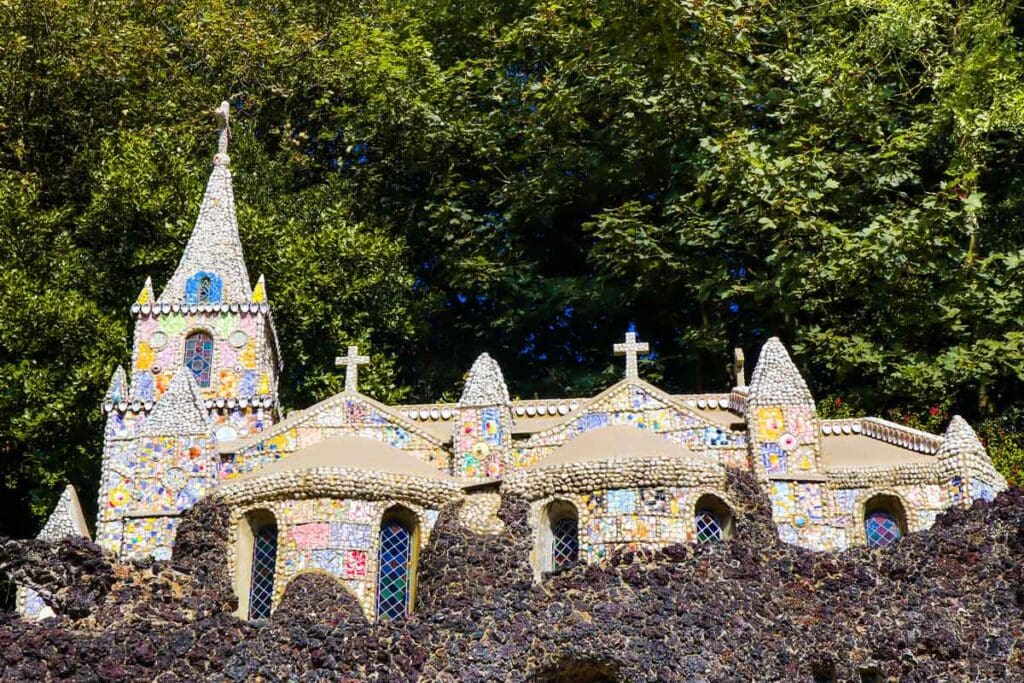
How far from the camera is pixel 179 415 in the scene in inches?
905

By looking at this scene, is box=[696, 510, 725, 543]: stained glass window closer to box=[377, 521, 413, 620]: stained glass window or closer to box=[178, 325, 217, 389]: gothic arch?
box=[377, 521, 413, 620]: stained glass window

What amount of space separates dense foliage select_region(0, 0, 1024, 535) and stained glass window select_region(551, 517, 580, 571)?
981cm

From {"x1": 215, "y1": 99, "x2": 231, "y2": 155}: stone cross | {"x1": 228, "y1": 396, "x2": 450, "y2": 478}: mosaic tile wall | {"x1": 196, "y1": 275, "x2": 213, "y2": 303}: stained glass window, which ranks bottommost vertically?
{"x1": 228, "y1": 396, "x2": 450, "y2": 478}: mosaic tile wall

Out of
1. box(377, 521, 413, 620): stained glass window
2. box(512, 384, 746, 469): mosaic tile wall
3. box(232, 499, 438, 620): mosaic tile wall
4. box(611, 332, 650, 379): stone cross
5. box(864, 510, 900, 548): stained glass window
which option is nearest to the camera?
box(232, 499, 438, 620): mosaic tile wall

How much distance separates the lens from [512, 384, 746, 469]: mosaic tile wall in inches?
902

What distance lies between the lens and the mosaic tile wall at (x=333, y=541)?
21.3 meters

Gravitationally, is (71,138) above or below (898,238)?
above

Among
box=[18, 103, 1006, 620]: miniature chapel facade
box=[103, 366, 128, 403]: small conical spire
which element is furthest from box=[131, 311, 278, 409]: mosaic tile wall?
box=[18, 103, 1006, 620]: miniature chapel facade

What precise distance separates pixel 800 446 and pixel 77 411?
638 inches

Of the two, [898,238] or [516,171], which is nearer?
[898,238]

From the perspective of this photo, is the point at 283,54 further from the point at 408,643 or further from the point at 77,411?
the point at 408,643

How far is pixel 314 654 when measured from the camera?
62.9 ft

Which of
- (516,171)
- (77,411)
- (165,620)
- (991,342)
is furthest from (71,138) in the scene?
(991,342)

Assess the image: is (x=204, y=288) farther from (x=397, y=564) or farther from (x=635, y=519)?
(x=635, y=519)
